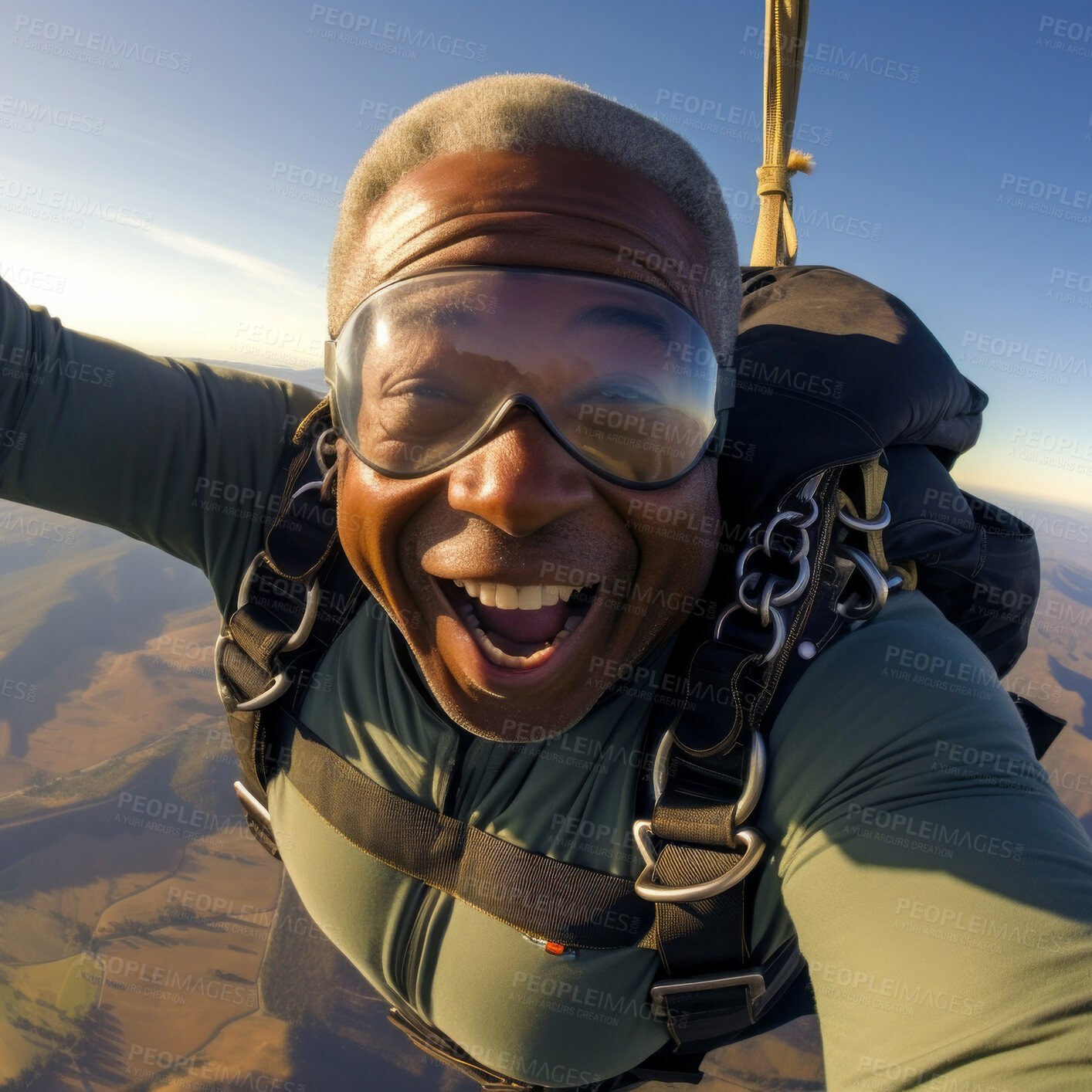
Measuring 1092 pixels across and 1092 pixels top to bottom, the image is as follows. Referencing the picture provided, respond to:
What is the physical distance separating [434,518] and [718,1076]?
32867 mm

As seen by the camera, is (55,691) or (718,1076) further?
(55,691)

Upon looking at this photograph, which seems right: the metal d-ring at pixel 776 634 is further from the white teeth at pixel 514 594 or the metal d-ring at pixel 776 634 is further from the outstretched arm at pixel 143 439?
the outstretched arm at pixel 143 439

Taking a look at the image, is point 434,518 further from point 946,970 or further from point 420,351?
point 946,970

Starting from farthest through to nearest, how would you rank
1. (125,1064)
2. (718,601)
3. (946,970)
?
(125,1064)
(718,601)
(946,970)

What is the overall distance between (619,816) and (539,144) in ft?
4.36

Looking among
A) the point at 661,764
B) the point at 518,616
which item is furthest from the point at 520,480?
the point at 661,764

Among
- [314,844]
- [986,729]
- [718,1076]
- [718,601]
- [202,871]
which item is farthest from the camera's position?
[202,871]

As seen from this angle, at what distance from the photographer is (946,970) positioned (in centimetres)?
92

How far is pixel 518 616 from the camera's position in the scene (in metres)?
1.36

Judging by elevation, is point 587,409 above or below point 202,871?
above

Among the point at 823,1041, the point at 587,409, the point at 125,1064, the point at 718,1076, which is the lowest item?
the point at 125,1064

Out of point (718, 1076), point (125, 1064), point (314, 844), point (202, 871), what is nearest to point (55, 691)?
point (202, 871)

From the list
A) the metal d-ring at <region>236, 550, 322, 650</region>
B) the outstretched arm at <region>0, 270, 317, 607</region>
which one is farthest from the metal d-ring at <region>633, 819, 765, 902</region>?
the outstretched arm at <region>0, 270, 317, 607</region>

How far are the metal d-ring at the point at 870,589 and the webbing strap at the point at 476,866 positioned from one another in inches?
27.2
